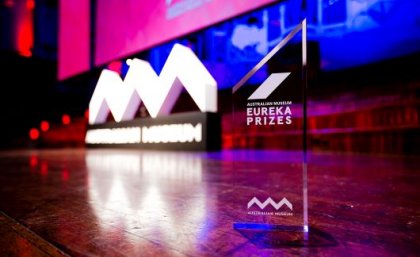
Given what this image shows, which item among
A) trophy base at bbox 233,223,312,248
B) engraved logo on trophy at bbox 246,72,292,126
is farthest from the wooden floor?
engraved logo on trophy at bbox 246,72,292,126

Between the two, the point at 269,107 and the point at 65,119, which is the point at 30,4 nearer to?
the point at 65,119

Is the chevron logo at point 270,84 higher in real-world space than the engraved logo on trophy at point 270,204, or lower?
higher

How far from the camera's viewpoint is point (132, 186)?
2033mm

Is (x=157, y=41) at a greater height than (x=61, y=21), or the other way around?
(x=61, y=21)

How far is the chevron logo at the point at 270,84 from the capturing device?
0.94 meters

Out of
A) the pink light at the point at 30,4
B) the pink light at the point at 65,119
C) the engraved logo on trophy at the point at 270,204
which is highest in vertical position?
the pink light at the point at 30,4

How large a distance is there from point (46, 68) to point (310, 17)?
11.2 meters

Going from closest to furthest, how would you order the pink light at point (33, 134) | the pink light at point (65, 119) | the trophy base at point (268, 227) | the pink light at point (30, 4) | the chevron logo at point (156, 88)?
1. the trophy base at point (268, 227)
2. the chevron logo at point (156, 88)
3. the pink light at point (33, 134)
4. the pink light at point (30, 4)
5. the pink light at point (65, 119)

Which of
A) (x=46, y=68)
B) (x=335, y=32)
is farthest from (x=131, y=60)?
(x=46, y=68)

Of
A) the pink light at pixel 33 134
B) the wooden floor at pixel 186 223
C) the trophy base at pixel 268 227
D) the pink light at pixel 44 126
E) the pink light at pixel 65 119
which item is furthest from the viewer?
the pink light at pixel 65 119

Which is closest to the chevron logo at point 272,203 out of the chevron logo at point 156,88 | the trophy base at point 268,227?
the trophy base at point 268,227

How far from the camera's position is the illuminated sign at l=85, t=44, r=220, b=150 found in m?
5.70

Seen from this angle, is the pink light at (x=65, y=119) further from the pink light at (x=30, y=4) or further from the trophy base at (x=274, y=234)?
the trophy base at (x=274, y=234)

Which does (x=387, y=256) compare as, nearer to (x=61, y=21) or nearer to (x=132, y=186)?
(x=132, y=186)
